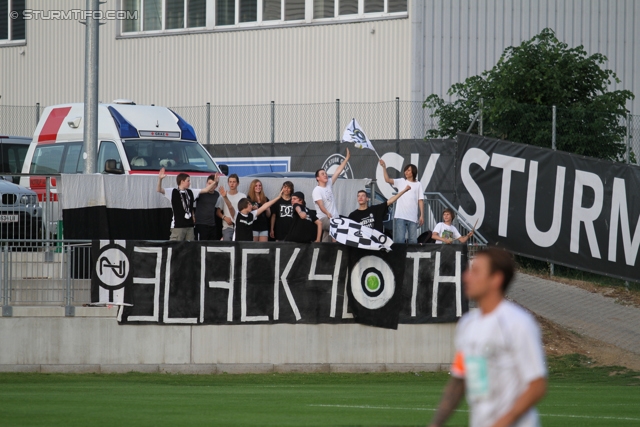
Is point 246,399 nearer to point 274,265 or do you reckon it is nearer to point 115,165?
point 274,265

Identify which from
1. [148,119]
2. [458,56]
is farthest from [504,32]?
[148,119]

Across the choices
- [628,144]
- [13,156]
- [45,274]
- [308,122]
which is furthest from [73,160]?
[628,144]

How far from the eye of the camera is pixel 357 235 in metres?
18.0

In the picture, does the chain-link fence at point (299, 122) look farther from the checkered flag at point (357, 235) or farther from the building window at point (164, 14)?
the checkered flag at point (357, 235)

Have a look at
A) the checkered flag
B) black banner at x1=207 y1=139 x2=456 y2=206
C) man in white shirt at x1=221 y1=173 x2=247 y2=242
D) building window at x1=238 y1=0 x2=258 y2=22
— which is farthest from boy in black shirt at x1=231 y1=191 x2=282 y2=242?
building window at x1=238 y1=0 x2=258 y2=22

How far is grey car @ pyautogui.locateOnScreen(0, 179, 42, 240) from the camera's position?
59.8 feet

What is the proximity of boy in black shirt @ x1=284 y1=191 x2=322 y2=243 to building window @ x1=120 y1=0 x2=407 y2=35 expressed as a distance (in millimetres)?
12434

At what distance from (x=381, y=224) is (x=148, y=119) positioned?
5526 millimetres

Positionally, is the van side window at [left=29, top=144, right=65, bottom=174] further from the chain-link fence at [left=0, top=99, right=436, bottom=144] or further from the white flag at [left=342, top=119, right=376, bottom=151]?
the white flag at [left=342, top=119, right=376, bottom=151]

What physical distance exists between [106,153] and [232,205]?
3.38 metres

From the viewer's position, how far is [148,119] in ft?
68.7

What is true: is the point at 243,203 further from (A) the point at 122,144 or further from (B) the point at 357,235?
(A) the point at 122,144

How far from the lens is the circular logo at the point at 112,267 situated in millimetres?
17719

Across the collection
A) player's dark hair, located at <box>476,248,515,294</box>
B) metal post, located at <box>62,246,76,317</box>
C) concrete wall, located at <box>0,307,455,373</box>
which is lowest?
concrete wall, located at <box>0,307,455,373</box>
